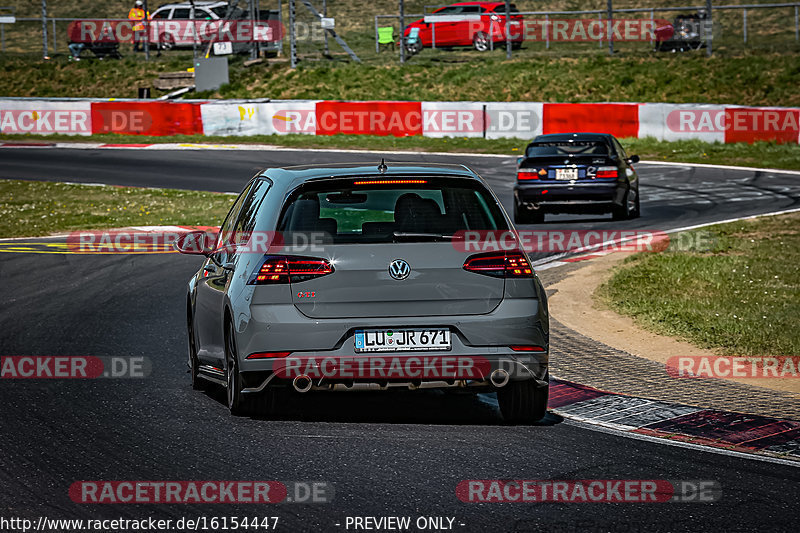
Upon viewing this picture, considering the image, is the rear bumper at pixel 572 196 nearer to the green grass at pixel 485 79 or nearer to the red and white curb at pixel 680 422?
the red and white curb at pixel 680 422

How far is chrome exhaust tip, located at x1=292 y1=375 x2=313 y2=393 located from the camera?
7328 millimetres

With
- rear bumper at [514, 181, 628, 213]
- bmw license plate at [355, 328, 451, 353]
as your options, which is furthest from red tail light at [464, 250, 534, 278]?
rear bumper at [514, 181, 628, 213]

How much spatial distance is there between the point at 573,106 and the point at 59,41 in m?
36.2

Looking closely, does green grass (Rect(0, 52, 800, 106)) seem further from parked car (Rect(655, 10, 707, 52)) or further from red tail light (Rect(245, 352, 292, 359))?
red tail light (Rect(245, 352, 292, 359))

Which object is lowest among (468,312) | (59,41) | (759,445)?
(759,445)

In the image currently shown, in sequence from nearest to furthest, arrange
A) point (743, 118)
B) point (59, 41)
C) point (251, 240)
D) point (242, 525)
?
point (242, 525)
point (251, 240)
point (743, 118)
point (59, 41)

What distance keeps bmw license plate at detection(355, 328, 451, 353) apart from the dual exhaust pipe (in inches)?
13.3

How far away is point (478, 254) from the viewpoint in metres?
7.45

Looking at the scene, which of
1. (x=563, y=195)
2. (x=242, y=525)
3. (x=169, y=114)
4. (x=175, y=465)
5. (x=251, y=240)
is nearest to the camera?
(x=242, y=525)

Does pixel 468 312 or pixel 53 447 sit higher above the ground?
pixel 468 312

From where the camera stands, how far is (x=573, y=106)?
1296 inches

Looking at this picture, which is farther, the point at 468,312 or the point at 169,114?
the point at 169,114

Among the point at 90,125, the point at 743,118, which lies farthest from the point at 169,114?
the point at 743,118

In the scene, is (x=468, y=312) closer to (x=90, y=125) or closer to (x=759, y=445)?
(x=759, y=445)
